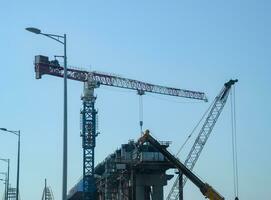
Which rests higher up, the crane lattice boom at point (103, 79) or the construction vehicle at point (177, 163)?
the crane lattice boom at point (103, 79)

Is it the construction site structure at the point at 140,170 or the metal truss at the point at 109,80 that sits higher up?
the metal truss at the point at 109,80

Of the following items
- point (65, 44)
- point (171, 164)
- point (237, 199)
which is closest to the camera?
point (65, 44)

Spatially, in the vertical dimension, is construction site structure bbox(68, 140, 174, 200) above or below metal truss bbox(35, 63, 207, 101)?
below

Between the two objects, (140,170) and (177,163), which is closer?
(177,163)

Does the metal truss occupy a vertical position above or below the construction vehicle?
above

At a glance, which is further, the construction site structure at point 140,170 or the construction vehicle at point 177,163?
the construction site structure at point 140,170

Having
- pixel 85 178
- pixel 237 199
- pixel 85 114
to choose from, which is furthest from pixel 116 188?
pixel 237 199

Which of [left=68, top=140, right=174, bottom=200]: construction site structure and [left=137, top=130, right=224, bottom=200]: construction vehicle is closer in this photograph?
[left=137, top=130, right=224, bottom=200]: construction vehicle

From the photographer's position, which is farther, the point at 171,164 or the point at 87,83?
the point at 87,83

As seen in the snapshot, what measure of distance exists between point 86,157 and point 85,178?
5.30 metres

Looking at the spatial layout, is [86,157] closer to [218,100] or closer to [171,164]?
[171,164]

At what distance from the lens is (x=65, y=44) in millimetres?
38875

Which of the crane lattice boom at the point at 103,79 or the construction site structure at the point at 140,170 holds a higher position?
the crane lattice boom at the point at 103,79

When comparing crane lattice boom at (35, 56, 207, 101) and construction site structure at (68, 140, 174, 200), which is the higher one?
crane lattice boom at (35, 56, 207, 101)
